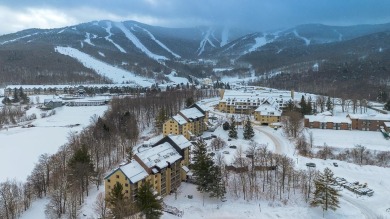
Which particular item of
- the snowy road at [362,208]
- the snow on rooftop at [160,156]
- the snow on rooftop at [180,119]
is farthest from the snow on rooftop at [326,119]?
the snow on rooftop at [160,156]

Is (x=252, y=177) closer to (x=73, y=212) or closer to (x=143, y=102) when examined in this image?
(x=73, y=212)

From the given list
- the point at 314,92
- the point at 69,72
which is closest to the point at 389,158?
the point at 314,92

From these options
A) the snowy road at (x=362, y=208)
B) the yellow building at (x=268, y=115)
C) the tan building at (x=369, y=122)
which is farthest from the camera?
the yellow building at (x=268, y=115)

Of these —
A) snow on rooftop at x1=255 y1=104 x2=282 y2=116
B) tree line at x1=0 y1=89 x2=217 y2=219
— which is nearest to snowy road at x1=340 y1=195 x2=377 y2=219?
tree line at x1=0 y1=89 x2=217 y2=219

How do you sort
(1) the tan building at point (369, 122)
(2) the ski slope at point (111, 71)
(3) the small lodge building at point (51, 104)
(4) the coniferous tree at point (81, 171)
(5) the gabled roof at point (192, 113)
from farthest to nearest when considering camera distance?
(2) the ski slope at point (111, 71), (3) the small lodge building at point (51, 104), (1) the tan building at point (369, 122), (5) the gabled roof at point (192, 113), (4) the coniferous tree at point (81, 171)

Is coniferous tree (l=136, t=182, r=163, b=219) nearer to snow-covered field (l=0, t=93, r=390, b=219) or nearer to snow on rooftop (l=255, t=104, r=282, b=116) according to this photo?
snow-covered field (l=0, t=93, r=390, b=219)

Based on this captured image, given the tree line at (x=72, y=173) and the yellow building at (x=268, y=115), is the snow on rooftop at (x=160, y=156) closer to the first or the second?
the tree line at (x=72, y=173)
